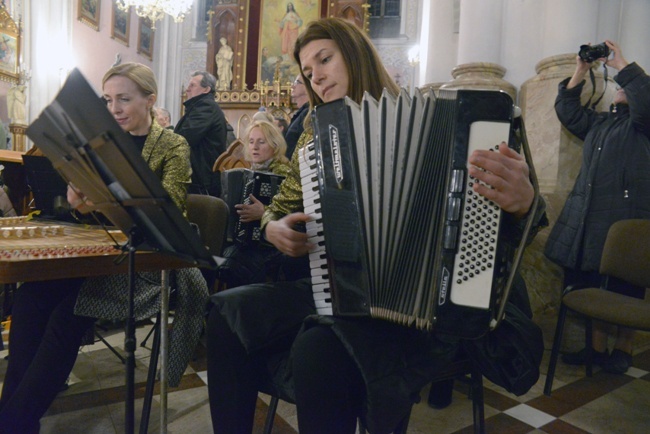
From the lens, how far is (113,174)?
94 centimetres

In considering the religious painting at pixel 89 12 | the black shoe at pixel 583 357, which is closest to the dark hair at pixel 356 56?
the black shoe at pixel 583 357

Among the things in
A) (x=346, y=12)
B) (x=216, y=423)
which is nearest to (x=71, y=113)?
Answer: (x=216, y=423)

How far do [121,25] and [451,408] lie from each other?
11.7 metres

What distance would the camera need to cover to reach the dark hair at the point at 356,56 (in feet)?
4.75

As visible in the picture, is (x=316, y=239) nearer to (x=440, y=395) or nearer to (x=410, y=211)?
(x=410, y=211)

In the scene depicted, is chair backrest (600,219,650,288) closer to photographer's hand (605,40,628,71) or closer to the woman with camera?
the woman with camera

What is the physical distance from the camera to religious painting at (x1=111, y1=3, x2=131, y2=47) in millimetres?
10758

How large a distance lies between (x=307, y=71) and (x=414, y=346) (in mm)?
918

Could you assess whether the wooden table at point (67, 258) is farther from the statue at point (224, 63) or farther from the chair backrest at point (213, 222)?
the statue at point (224, 63)

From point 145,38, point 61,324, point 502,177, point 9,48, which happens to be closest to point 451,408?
point 502,177

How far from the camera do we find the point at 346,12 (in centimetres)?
1152

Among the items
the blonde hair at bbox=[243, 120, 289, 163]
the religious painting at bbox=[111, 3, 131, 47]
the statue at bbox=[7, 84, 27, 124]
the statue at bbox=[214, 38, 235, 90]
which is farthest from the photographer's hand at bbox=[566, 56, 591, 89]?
the religious painting at bbox=[111, 3, 131, 47]

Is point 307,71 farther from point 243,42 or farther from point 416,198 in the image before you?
point 243,42

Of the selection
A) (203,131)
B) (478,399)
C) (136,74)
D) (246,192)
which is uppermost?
(136,74)
